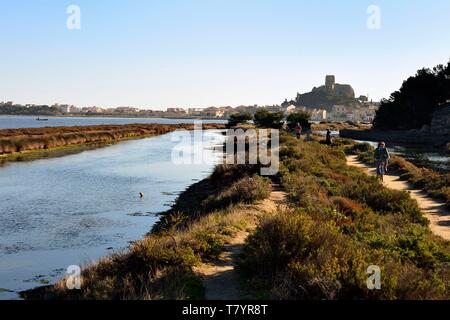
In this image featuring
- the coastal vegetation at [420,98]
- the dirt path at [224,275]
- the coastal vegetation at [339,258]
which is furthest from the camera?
the coastal vegetation at [420,98]

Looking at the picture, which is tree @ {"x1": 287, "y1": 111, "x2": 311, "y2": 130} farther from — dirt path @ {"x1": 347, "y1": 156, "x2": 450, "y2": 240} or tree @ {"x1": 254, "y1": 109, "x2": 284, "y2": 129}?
dirt path @ {"x1": 347, "y1": 156, "x2": 450, "y2": 240}

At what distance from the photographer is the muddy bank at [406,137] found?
69.3m

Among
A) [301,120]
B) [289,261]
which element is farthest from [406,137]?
[289,261]

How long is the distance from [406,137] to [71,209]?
68.2 m

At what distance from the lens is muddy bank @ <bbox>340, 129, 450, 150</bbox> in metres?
69.3

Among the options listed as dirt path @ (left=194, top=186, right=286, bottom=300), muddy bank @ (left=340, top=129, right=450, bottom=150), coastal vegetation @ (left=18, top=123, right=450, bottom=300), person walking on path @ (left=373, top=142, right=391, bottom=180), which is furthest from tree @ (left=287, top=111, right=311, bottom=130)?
dirt path @ (left=194, top=186, right=286, bottom=300)

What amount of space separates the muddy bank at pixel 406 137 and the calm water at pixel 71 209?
144 feet

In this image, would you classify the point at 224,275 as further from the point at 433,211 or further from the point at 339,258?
the point at 433,211

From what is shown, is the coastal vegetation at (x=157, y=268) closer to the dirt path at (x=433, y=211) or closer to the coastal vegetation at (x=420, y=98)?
the dirt path at (x=433, y=211)

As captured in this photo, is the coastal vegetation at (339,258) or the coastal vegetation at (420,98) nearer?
the coastal vegetation at (339,258)

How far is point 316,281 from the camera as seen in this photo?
7387 mm

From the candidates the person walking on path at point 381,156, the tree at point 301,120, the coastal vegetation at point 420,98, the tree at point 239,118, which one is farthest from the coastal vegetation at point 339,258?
the tree at point 239,118

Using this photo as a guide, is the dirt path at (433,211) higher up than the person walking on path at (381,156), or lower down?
lower down
